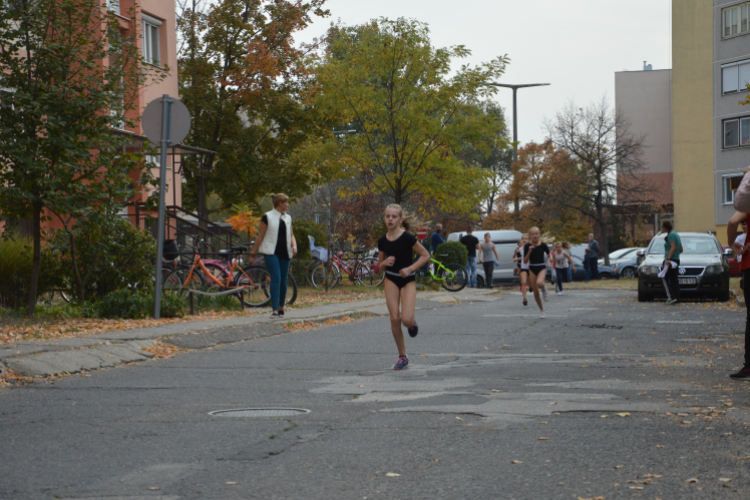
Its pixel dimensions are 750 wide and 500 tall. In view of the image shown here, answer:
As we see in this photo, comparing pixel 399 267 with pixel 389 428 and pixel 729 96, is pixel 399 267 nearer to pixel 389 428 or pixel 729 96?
pixel 389 428

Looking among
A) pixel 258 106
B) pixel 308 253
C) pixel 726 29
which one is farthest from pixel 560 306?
pixel 726 29

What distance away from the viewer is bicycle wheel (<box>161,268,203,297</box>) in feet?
51.8

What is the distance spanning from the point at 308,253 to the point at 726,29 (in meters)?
39.4

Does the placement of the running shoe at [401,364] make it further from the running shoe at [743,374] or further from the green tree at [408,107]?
the green tree at [408,107]

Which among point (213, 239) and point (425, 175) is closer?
point (213, 239)

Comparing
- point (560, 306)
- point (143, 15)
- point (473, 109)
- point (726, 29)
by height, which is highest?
point (726, 29)

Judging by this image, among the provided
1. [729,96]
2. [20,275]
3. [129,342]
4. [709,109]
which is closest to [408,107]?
[20,275]

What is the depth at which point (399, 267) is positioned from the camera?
9297 millimetres

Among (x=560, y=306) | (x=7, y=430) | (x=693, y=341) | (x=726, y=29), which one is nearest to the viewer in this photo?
(x=7, y=430)

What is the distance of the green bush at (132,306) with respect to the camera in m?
13.4

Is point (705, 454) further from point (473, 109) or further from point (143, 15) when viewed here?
point (143, 15)

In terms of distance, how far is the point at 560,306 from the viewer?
19.4 metres

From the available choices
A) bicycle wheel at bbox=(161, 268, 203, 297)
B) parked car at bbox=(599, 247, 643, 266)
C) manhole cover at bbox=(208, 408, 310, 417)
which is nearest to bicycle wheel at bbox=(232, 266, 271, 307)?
bicycle wheel at bbox=(161, 268, 203, 297)

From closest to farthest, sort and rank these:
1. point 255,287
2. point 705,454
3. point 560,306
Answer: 1. point 705,454
2. point 255,287
3. point 560,306
